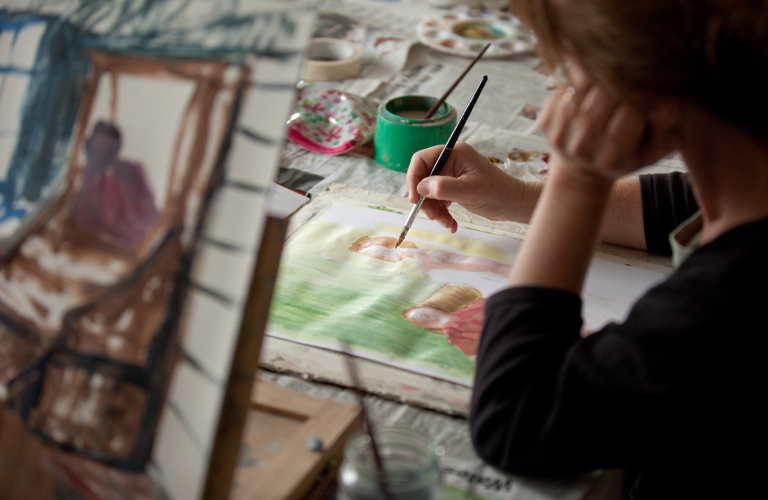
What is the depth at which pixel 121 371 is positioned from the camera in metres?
0.43

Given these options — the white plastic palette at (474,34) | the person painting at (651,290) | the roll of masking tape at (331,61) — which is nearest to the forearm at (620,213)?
the person painting at (651,290)

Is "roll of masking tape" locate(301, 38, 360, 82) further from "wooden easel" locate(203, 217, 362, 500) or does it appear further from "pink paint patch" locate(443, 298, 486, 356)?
"wooden easel" locate(203, 217, 362, 500)

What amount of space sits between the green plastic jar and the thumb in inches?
9.2

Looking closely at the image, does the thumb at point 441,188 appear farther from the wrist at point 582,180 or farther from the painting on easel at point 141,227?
the painting on easel at point 141,227

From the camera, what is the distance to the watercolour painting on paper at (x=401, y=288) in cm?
66

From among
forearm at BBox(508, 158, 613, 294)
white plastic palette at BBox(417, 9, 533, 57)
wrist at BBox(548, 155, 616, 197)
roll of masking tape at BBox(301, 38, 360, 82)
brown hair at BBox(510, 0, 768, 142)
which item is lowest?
white plastic palette at BBox(417, 9, 533, 57)

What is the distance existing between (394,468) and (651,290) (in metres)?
0.25

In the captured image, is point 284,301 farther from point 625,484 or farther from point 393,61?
point 393,61

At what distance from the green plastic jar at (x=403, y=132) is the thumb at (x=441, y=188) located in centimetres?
23

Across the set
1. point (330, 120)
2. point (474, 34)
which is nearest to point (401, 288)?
point (330, 120)

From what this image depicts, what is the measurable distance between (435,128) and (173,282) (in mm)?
744

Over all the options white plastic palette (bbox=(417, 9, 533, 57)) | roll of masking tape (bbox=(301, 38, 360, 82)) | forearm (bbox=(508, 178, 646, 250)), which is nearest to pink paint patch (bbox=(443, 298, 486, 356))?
forearm (bbox=(508, 178, 646, 250))

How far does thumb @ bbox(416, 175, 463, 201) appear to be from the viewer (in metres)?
0.85

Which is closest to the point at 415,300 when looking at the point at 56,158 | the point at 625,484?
the point at 625,484
